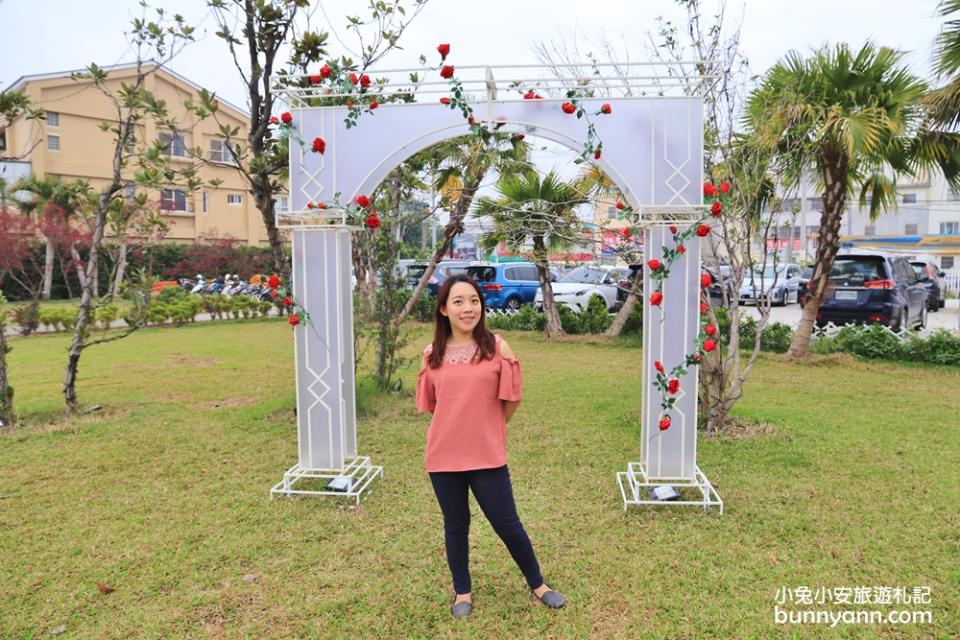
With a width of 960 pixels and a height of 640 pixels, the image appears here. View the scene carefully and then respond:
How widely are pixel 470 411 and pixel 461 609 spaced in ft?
2.69

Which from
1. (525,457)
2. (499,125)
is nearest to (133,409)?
(525,457)

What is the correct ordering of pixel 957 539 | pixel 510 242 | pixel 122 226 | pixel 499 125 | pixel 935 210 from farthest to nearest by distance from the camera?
pixel 935 210
pixel 510 242
pixel 122 226
pixel 499 125
pixel 957 539

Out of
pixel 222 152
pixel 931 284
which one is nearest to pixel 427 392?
pixel 222 152

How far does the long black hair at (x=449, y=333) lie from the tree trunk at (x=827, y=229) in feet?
19.7

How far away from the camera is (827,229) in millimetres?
7082

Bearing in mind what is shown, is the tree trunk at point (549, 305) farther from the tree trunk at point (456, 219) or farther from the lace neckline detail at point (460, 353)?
the lace neckline detail at point (460, 353)

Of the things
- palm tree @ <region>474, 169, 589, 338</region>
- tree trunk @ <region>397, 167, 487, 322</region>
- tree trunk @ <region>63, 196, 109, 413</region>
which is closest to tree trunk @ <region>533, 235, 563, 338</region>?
palm tree @ <region>474, 169, 589, 338</region>

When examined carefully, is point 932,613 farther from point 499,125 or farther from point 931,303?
point 931,303

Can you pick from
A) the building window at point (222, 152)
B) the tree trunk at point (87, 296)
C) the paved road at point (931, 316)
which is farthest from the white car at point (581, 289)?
the tree trunk at point (87, 296)

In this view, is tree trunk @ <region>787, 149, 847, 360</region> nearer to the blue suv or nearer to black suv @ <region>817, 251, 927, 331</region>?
black suv @ <region>817, 251, 927, 331</region>

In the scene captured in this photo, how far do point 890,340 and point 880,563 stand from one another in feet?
19.6

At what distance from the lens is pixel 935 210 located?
33.8m

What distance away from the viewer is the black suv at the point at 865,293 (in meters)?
8.58

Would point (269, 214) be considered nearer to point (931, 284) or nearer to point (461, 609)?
point (461, 609)
